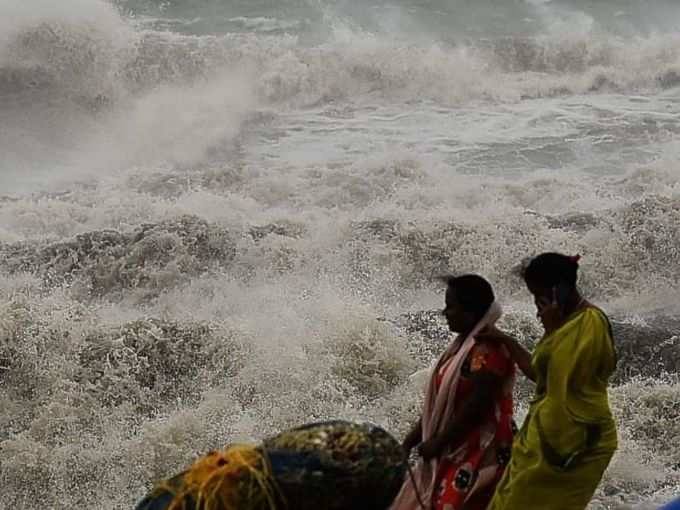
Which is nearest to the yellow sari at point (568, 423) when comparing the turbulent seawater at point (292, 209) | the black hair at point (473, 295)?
the black hair at point (473, 295)

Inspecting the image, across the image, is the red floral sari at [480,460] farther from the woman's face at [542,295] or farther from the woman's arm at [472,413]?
the woman's face at [542,295]

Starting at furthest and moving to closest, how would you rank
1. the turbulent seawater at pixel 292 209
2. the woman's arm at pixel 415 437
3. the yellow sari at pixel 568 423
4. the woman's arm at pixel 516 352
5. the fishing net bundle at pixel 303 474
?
1. the turbulent seawater at pixel 292 209
2. the woman's arm at pixel 415 437
3. the woman's arm at pixel 516 352
4. the yellow sari at pixel 568 423
5. the fishing net bundle at pixel 303 474

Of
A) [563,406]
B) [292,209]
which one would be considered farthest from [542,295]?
[292,209]

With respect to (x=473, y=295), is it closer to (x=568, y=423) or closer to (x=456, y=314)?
(x=456, y=314)

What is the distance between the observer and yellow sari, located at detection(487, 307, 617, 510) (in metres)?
→ 2.49

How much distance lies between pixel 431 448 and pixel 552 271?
645 mm

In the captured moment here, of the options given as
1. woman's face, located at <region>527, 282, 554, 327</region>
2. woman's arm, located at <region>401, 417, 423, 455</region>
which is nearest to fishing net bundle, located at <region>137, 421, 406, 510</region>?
woman's face, located at <region>527, 282, 554, 327</region>

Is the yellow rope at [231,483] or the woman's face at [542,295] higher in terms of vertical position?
the yellow rope at [231,483]

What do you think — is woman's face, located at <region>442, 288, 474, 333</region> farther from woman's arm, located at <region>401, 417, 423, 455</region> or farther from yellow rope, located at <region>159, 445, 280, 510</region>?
yellow rope, located at <region>159, 445, 280, 510</region>

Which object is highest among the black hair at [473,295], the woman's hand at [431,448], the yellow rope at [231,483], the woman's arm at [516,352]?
the yellow rope at [231,483]

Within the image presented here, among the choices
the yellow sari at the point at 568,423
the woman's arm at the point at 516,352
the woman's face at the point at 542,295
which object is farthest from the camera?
the woman's arm at the point at 516,352

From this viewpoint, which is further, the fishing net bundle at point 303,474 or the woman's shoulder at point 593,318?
the woman's shoulder at point 593,318

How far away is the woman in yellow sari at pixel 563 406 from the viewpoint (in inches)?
98.3

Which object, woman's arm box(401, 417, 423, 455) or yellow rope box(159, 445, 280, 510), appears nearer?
yellow rope box(159, 445, 280, 510)
